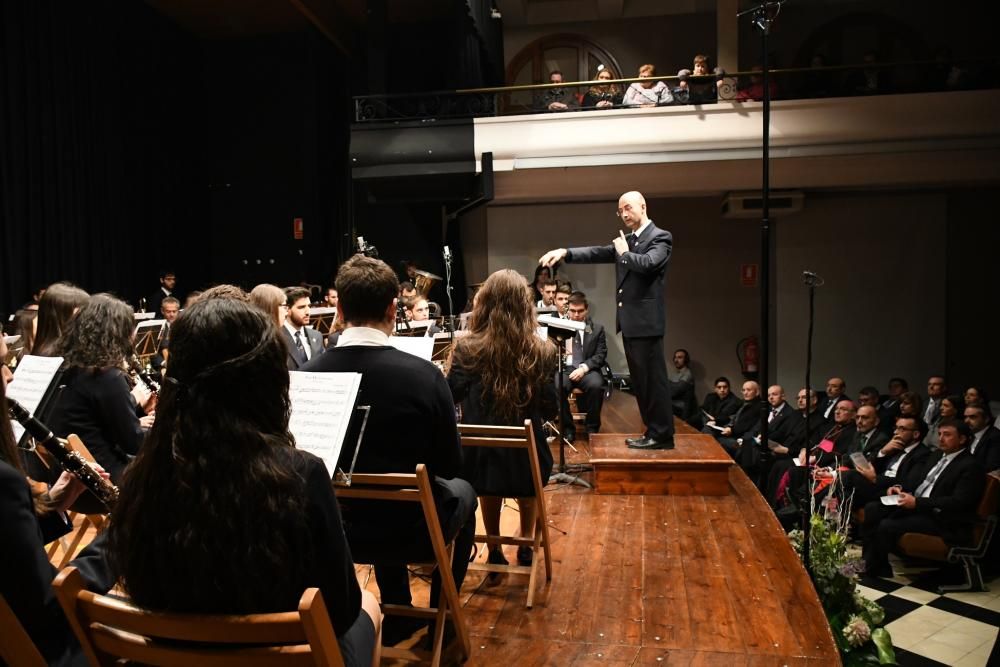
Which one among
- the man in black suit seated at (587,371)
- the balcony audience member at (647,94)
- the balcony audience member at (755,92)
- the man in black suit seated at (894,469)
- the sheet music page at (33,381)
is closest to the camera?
the sheet music page at (33,381)

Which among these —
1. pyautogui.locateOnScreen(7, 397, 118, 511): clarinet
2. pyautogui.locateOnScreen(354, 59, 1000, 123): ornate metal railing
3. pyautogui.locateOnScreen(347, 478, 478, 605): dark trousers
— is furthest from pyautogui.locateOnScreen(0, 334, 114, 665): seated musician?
pyautogui.locateOnScreen(354, 59, 1000, 123): ornate metal railing

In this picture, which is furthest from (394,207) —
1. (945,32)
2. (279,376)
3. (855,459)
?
(279,376)

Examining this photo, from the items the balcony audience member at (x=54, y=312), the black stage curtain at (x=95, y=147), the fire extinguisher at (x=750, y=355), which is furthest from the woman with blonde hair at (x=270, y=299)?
the fire extinguisher at (x=750, y=355)

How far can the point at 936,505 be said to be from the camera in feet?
16.6

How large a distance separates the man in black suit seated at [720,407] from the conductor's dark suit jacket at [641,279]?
4379mm

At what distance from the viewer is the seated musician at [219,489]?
4.01 ft

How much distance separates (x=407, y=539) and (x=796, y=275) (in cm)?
910

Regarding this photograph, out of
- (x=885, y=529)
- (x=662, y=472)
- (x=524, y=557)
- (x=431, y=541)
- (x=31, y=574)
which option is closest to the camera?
(x=31, y=574)

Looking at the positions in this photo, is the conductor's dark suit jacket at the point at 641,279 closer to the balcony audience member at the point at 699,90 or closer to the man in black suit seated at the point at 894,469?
the man in black suit seated at the point at 894,469

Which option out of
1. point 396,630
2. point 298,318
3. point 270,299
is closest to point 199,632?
point 396,630

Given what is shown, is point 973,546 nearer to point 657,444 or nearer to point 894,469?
point 894,469

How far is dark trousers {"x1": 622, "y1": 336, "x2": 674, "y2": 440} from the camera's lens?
4.14 m

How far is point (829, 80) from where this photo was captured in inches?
370

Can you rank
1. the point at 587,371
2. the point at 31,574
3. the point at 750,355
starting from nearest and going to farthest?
1. the point at 31,574
2. the point at 587,371
3. the point at 750,355
